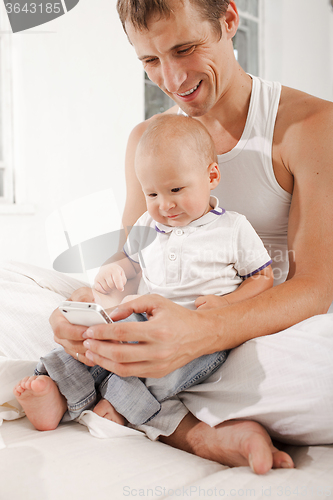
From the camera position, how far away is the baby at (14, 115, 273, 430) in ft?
2.39

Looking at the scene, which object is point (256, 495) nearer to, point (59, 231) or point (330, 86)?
point (59, 231)

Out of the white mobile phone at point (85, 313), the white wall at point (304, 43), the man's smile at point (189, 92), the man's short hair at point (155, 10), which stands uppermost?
the white wall at point (304, 43)

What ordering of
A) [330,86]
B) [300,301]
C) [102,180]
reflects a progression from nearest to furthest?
[300,301] < [102,180] < [330,86]

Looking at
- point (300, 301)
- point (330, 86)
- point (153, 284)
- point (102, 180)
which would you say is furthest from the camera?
point (330, 86)

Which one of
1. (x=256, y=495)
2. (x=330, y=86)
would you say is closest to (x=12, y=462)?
(x=256, y=495)

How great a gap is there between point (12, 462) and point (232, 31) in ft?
3.43

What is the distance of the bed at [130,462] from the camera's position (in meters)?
0.51

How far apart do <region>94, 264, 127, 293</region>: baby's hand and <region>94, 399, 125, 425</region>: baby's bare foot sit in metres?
0.24

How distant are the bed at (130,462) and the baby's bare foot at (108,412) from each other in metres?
0.02

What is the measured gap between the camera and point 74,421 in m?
0.78

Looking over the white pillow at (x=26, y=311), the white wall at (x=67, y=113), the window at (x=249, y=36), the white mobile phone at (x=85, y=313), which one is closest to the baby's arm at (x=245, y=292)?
the white mobile phone at (x=85, y=313)

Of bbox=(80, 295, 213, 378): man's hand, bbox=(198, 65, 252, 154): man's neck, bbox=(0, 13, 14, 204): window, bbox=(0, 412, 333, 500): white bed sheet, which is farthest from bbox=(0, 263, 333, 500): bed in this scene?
bbox=(0, 13, 14, 204): window

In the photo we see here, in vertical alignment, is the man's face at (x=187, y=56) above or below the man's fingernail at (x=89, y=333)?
above

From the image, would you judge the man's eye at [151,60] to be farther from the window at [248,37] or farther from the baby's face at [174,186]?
the window at [248,37]
